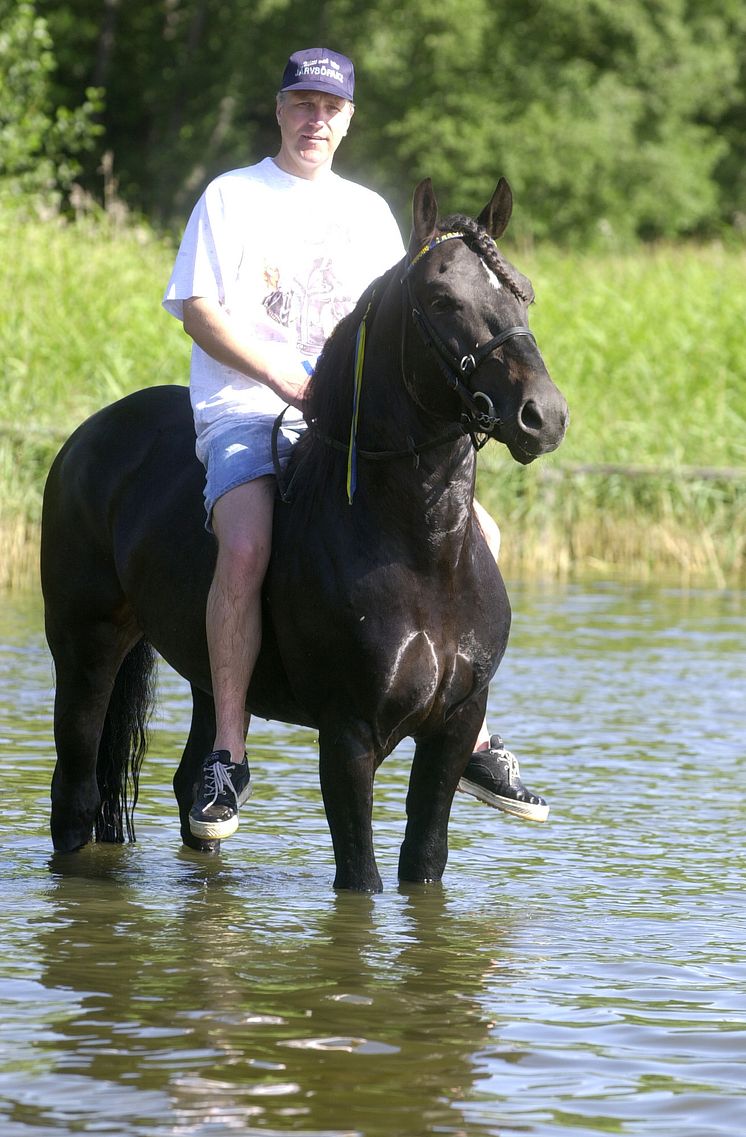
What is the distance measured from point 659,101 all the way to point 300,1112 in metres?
39.2

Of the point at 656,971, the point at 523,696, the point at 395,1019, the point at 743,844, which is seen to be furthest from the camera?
the point at 523,696

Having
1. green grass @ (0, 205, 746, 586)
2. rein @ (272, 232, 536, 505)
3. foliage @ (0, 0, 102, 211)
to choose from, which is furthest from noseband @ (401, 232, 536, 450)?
foliage @ (0, 0, 102, 211)

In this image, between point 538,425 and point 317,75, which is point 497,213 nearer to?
point 538,425

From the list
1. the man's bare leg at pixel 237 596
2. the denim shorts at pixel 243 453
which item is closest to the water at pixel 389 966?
the man's bare leg at pixel 237 596

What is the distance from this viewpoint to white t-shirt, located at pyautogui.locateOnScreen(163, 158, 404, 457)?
5.29 metres

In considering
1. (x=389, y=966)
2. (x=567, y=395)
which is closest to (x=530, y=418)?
(x=389, y=966)

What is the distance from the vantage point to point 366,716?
4.91m

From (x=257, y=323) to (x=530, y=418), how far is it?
1288mm

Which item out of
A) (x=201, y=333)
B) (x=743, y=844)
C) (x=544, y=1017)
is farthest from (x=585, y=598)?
(x=544, y=1017)

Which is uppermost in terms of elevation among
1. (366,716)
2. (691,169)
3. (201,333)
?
(691,169)

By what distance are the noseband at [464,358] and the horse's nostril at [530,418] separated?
0.10m

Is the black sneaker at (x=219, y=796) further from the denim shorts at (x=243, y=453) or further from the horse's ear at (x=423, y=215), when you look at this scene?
the horse's ear at (x=423, y=215)

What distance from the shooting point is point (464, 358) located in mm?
4531

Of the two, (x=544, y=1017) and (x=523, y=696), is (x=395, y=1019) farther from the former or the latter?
(x=523, y=696)
